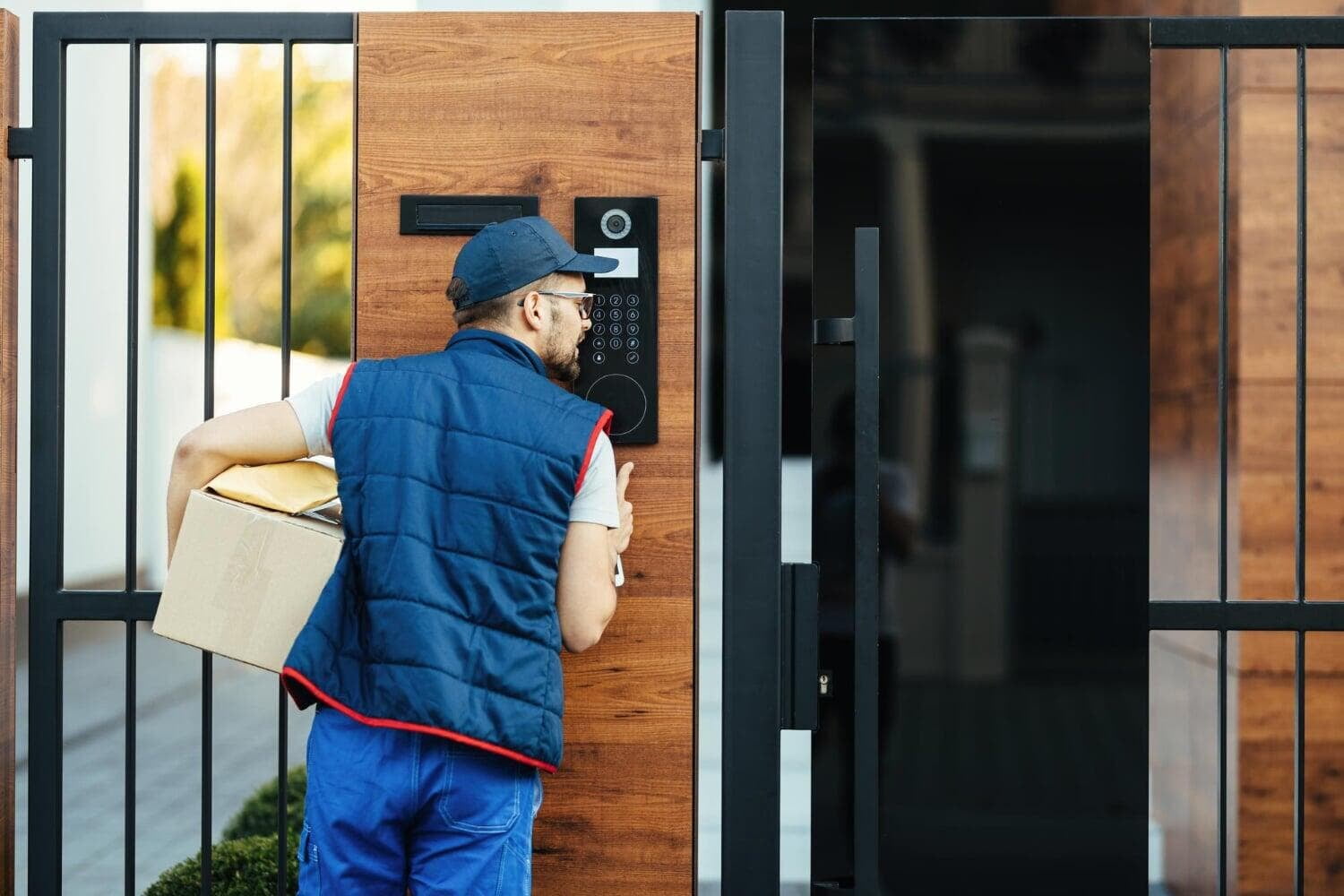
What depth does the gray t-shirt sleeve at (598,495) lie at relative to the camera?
5.68 ft

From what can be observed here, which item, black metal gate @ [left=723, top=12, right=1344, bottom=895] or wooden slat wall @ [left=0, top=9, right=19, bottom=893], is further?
wooden slat wall @ [left=0, top=9, right=19, bottom=893]

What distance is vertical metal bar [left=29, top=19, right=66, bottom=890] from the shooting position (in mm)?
2205

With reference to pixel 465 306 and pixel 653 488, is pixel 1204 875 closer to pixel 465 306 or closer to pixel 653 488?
pixel 653 488

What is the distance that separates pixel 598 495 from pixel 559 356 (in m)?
0.27

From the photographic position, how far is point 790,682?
2.14 m

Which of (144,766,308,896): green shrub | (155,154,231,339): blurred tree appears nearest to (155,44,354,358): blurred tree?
(155,154,231,339): blurred tree

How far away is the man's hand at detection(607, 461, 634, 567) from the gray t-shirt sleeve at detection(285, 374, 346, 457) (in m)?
0.46

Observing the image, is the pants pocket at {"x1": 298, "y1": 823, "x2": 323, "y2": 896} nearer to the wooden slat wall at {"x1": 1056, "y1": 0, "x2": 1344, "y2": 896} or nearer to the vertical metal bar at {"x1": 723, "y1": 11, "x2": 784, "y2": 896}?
the vertical metal bar at {"x1": 723, "y1": 11, "x2": 784, "y2": 896}

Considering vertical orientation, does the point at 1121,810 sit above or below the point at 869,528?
below

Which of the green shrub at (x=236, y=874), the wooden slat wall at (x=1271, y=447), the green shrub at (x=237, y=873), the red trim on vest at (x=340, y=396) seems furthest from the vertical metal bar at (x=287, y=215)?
the wooden slat wall at (x=1271, y=447)

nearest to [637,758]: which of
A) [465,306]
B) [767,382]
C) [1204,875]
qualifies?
[767,382]

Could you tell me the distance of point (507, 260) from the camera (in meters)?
1.81

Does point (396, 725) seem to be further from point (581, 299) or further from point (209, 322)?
point (209, 322)

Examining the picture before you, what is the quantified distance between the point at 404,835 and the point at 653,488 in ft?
2.41
